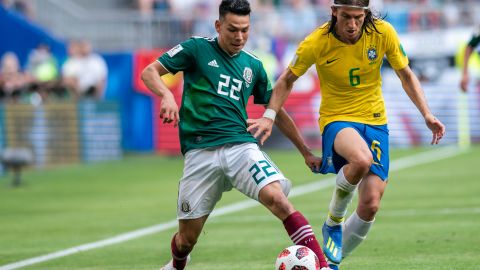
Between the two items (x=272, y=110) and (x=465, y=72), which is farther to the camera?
(x=465, y=72)

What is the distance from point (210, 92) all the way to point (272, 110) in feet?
1.84

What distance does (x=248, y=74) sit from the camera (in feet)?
29.0

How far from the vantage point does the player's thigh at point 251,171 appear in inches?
330

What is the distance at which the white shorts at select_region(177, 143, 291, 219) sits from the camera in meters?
8.46

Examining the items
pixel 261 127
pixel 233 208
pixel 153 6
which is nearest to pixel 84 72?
pixel 153 6

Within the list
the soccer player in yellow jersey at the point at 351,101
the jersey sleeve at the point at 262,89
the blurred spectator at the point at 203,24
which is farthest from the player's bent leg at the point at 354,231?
the blurred spectator at the point at 203,24

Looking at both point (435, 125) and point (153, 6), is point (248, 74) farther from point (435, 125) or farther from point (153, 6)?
point (153, 6)

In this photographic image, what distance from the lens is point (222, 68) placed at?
8.73 meters

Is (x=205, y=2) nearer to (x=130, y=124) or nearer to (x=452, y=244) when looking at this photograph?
(x=130, y=124)

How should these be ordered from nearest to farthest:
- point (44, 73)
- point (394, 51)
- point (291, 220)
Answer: point (291, 220) → point (394, 51) → point (44, 73)

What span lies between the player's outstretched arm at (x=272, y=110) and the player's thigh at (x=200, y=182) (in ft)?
1.19

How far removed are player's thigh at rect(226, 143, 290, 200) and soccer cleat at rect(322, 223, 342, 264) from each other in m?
1.02

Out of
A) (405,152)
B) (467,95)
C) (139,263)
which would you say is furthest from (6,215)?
(467,95)

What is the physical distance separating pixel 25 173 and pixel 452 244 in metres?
14.2
